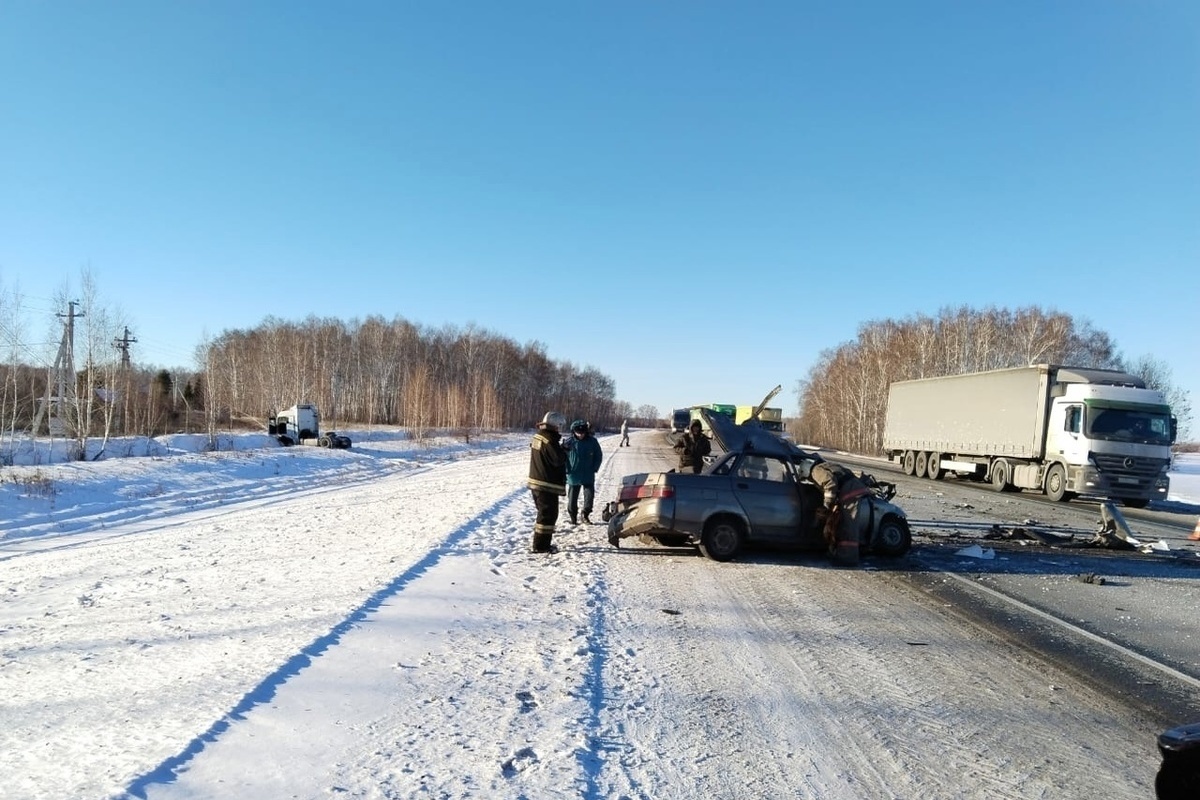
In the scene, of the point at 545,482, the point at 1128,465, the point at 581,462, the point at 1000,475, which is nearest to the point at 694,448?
the point at 581,462

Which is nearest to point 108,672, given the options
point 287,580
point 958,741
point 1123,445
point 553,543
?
point 287,580

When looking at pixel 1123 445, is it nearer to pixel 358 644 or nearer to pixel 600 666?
pixel 600 666

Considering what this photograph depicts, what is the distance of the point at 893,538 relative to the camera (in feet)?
34.5

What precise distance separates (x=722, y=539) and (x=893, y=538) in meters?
2.73

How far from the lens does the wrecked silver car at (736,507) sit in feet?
32.0

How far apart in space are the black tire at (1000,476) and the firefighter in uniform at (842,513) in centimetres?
1815

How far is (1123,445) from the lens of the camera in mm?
20469

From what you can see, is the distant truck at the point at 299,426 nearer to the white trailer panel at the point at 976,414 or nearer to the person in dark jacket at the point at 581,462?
the white trailer panel at the point at 976,414

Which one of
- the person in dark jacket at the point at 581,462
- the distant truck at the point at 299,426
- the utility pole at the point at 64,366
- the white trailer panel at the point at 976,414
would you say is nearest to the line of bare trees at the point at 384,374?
the distant truck at the point at 299,426

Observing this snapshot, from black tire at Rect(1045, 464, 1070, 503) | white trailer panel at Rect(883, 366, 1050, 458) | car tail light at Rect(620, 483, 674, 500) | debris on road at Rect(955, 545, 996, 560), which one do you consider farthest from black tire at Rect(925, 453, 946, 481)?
car tail light at Rect(620, 483, 674, 500)

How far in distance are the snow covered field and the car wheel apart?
1301 millimetres

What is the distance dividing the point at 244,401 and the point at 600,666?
7919cm

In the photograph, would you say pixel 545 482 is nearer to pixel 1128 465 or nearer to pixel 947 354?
pixel 1128 465

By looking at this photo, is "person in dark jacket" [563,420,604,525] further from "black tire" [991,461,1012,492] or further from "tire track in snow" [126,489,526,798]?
"black tire" [991,461,1012,492]
